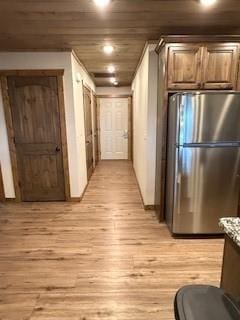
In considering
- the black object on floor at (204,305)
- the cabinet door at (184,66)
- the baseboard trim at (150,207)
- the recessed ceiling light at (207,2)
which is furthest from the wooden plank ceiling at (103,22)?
the baseboard trim at (150,207)

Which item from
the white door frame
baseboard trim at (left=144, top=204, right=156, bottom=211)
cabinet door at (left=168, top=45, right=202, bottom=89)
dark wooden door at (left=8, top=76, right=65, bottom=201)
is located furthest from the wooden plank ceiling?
the white door frame

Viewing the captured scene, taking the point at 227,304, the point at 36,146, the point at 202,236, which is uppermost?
the point at 36,146

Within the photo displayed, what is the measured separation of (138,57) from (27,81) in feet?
6.19

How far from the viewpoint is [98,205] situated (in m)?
3.64

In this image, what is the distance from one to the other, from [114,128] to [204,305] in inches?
259

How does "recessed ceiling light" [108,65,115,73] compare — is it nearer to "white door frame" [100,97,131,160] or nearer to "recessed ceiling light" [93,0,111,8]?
"white door frame" [100,97,131,160]

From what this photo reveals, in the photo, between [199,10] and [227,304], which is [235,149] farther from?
[227,304]

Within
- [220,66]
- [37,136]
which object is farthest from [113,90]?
[220,66]

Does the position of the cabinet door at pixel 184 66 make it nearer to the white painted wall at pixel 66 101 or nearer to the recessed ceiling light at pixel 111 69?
the white painted wall at pixel 66 101

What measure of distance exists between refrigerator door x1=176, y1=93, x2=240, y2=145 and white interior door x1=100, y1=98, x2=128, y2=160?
4.84 meters

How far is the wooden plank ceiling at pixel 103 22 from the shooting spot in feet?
6.59

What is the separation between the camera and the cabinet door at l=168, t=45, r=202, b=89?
2500 millimetres

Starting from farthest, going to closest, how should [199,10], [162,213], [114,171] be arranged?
[114,171], [162,213], [199,10]

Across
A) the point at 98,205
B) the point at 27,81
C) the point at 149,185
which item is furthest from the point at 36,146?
the point at 149,185
